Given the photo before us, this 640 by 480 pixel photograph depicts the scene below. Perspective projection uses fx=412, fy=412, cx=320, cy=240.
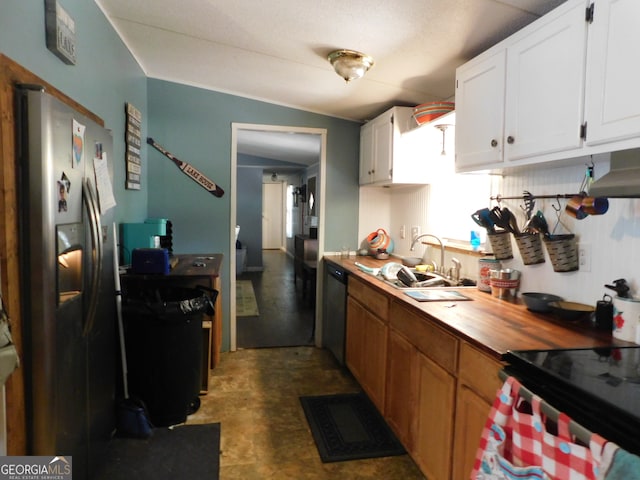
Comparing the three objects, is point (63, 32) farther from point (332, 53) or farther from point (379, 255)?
point (379, 255)

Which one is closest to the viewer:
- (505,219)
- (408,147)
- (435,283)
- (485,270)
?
(505,219)

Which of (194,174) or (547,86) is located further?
(194,174)

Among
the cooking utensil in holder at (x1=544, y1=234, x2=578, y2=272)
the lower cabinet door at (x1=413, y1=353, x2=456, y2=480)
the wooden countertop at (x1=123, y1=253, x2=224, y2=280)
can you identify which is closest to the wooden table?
the wooden countertop at (x1=123, y1=253, x2=224, y2=280)

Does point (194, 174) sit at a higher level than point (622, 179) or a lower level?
higher

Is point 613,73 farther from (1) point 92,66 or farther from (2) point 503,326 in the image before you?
(1) point 92,66

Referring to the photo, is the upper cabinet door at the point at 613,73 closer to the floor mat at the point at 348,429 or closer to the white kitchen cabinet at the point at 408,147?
Result: the white kitchen cabinet at the point at 408,147

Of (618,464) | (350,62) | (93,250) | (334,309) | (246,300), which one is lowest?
(246,300)

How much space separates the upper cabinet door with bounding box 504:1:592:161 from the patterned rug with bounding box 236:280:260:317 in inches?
154

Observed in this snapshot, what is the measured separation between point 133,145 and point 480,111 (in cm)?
244

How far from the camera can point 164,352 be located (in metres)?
2.44

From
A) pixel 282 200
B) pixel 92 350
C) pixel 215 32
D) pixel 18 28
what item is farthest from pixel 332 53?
pixel 282 200

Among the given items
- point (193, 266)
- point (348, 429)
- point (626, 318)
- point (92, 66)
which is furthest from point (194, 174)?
point (626, 318)

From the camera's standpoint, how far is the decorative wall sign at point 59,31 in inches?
67.7

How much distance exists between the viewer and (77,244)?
167cm
